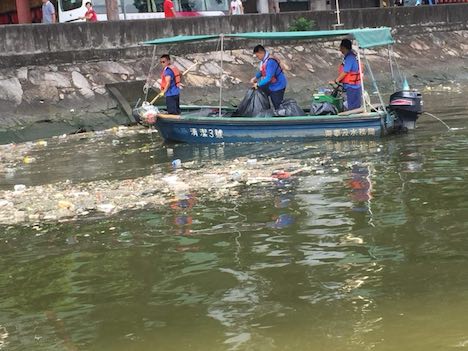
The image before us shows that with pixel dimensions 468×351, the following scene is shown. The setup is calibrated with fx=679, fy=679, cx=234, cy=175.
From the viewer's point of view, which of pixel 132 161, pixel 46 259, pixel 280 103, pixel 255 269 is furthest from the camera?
pixel 280 103

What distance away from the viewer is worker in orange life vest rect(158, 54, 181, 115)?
13898 mm

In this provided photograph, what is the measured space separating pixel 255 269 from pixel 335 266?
0.68 metres

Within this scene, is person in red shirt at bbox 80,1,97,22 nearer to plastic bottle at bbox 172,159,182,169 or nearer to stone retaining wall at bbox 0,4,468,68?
stone retaining wall at bbox 0,4,468,68

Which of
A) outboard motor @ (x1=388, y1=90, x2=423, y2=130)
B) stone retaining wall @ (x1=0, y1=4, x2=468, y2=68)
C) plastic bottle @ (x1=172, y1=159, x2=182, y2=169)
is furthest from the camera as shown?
stone retaining wall @ (x1=0, y1=4, x2=468, y2=68)

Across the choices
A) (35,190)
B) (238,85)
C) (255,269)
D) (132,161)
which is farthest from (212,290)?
(238,85)

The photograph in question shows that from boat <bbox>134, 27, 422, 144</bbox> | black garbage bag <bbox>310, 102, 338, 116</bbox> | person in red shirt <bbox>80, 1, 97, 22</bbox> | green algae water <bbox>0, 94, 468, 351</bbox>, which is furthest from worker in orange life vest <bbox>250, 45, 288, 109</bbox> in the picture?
person in red shirt <bbox>80, 1, 97, 22</bbox>

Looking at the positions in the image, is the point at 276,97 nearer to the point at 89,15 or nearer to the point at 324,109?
the point at 324,109

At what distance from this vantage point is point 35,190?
9648mm

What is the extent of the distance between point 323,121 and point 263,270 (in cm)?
690

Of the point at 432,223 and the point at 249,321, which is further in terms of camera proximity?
the point at 432,223

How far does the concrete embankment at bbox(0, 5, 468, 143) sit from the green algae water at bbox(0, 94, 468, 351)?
30.9ft

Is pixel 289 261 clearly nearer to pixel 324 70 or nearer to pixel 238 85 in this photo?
pixel 238 85

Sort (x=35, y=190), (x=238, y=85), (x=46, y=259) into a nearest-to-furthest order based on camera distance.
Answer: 1. (x=46, y=259)
2. (x=35, y=190)
3. (x=238, y=85)

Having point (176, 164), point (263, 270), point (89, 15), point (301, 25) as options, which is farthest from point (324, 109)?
point (301, 25)
